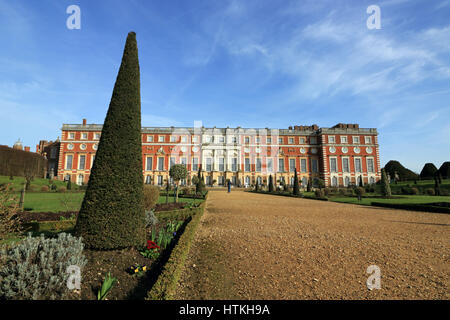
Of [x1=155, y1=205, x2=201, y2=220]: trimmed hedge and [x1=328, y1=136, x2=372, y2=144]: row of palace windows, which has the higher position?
[x1=328, y1=136, x2=372, y2=144]: row of palace windows

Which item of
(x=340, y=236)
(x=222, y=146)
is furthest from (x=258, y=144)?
(x=340, y=236)

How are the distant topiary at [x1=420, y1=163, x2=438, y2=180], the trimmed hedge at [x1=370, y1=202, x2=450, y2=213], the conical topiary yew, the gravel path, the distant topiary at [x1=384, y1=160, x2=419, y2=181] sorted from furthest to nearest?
the distant topiary at [x1=384, y1=160, x2=419, y2=181] → the distant topiary at [x1=420, y1=163, x2=438, y2=180] → the trimmed hedge at [x1=370, y1=202, x2=450, y2=213] → the conical topiary yew → the gravel path

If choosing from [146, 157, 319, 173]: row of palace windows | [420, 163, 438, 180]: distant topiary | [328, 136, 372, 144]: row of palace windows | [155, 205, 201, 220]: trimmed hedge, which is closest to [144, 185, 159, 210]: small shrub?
[155, 205, 201, 220]: trimmed hedge

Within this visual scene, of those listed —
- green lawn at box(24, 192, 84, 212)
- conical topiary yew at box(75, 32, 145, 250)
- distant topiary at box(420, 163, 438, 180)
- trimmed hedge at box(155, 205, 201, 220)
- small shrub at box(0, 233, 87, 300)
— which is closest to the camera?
small shrub at box(0, 233, 87, 300)

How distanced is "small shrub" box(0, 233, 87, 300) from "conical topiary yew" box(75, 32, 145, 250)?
2.69 feet

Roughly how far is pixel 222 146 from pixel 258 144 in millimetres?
7141

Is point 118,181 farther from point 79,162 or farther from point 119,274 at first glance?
point 79,162

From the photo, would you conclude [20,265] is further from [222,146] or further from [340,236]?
[222,146]

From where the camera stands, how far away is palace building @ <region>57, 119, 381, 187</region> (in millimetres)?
39344

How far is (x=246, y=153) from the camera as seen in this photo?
42250mm

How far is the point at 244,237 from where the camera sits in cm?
527

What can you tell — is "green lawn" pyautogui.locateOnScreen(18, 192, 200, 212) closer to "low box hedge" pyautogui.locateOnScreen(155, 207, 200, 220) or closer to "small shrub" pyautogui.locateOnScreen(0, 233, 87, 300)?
"low box hedge" pyautogui.locateOnScreen(155, 207, 200, 220)

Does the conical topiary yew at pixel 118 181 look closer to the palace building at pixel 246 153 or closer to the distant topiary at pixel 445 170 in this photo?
the palace building at pixel 246 153

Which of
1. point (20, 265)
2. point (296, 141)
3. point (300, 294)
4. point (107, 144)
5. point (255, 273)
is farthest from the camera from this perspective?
point (296, 141)
